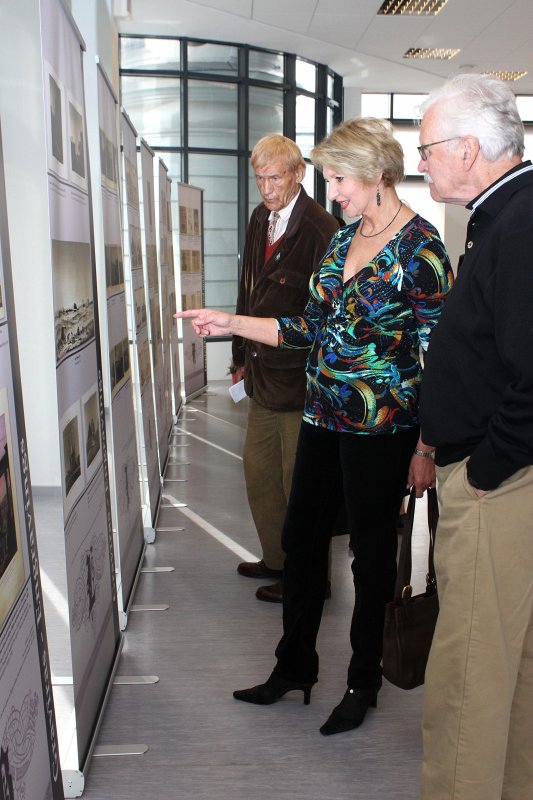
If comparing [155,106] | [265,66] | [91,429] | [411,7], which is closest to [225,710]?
[91,429]

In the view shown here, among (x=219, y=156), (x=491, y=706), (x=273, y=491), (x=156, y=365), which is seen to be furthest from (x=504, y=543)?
(x=219, y=156)

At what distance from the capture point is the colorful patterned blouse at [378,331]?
2033 millimetres

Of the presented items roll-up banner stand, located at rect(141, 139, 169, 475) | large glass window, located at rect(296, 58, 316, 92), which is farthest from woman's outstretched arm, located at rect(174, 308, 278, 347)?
large glass window, located at rect(296, 58, 316, 92)

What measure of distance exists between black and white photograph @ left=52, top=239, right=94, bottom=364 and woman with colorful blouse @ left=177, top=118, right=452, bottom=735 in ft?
2.05

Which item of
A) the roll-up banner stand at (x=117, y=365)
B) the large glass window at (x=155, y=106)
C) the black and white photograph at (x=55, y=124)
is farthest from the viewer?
the large glass window at (x=155, y=106)

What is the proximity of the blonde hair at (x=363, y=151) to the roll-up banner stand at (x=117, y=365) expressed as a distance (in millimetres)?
985

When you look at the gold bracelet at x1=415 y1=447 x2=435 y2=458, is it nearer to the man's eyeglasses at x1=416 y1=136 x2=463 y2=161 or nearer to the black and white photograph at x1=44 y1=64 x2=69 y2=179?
the man's eyeglasses at x1=416 y1=136 x2=463 y2=161

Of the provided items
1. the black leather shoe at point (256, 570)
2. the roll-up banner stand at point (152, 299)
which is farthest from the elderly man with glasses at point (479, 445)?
the roll-up banner stand at point (152, 299)

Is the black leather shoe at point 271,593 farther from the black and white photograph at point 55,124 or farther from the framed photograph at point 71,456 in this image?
the black and white photograph at point 55,124

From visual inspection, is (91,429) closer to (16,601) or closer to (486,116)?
(16,601)

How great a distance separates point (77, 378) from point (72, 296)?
21 centimetres

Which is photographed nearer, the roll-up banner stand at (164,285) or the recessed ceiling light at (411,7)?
the roll-up banner stand at (164,285)

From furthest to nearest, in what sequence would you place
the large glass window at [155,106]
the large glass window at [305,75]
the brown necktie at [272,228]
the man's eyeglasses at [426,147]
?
the large glass window at [305,75], the large glass window at [155,106], the brown necktie at [272,228], the man's eyeglasses at [426,147]

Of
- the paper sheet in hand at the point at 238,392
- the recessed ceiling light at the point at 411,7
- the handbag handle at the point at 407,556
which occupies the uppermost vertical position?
the recessed ceiling light at the point at 411,7
